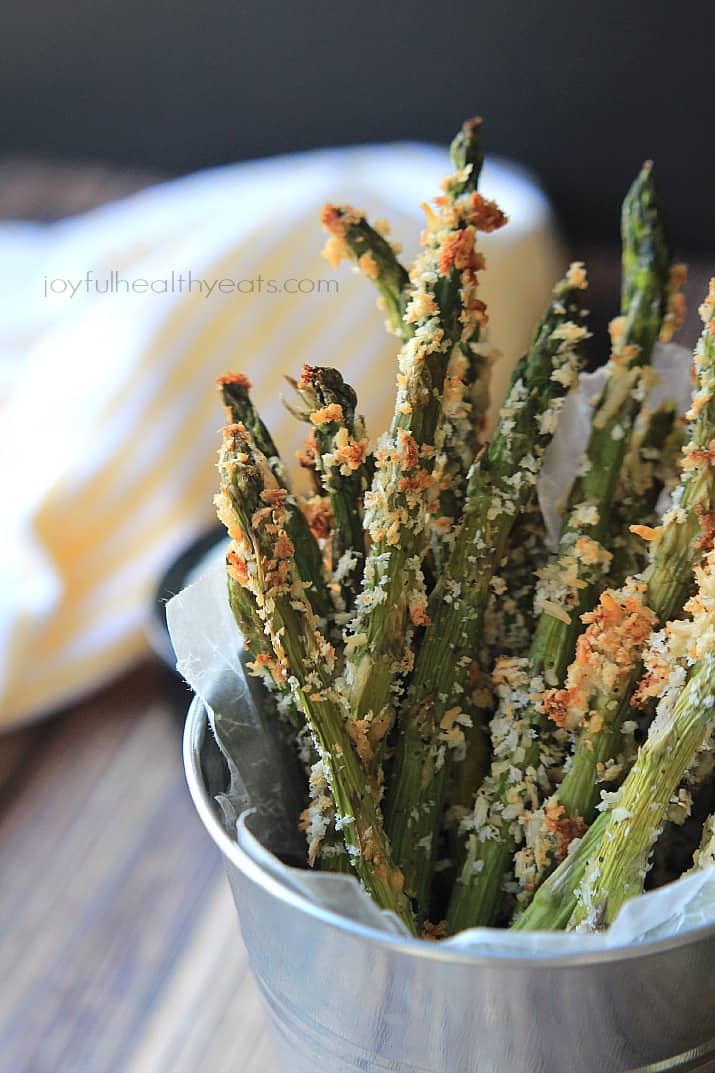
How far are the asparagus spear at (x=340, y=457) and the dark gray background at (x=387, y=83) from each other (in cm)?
96

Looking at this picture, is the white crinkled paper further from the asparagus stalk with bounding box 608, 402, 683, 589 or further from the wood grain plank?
the wood grain plank

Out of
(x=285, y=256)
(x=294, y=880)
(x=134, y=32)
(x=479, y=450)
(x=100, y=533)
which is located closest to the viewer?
(x=294, y=880)

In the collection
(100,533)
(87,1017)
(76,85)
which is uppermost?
(76,85)

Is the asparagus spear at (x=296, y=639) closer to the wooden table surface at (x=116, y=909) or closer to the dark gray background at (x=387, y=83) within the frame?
the wooden table surface at (x=116, y=909)

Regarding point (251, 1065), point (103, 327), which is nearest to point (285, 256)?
point (103, 327)

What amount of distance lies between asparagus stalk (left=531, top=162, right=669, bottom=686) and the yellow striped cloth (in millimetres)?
253

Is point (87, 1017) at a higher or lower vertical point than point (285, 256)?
lower

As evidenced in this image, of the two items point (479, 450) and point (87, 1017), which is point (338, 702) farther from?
point (87, 1017)

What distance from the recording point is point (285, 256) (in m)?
0.92

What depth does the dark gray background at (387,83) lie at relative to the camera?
45.8 inches

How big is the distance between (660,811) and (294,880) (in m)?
0.11

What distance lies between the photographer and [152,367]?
2.85 feet

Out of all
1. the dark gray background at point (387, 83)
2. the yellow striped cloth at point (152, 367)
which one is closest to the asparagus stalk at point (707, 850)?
the yellow striped cloth at point (152, 367)

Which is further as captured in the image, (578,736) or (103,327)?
(103,327)
